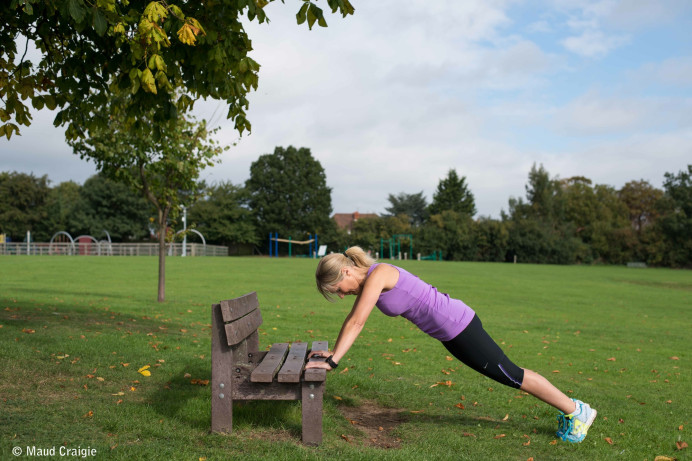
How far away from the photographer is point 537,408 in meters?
6.19

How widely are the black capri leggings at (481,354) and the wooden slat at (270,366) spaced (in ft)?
4.69

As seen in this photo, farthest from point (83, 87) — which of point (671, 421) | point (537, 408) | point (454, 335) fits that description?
point (671, 421)

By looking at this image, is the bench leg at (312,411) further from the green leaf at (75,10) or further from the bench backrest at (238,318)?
the green leaf at (75,10)

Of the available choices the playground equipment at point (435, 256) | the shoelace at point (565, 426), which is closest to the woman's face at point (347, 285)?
the shoelace at point (565, 426)

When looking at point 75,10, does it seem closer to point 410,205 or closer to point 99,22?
point 99,22

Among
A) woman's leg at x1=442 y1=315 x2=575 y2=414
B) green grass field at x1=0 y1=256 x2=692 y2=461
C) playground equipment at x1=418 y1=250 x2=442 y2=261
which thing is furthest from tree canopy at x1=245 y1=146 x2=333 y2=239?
woman's leg at x1=442 y1=315 x2=575 y2=414

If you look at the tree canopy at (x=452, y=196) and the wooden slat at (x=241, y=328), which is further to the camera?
the tree canopy at (x=452, y=196)

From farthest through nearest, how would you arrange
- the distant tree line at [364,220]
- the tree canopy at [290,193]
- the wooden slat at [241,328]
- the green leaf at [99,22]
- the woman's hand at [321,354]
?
the tree canopy at [290,193] → the distant tree line at [364,220] → the green leaf at [99,22] → the woman's hand at [321,354] → the wooden slat at [241,328]

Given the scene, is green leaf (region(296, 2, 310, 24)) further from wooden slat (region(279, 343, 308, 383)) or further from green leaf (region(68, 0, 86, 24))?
wooden slat (region(279, 343, 308, 383))

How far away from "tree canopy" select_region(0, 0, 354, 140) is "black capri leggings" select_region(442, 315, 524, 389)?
307cm

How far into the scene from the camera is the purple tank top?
4.46 meters

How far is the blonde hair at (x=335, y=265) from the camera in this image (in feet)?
14.5

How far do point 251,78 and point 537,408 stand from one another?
4.78m

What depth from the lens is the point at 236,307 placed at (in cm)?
469
